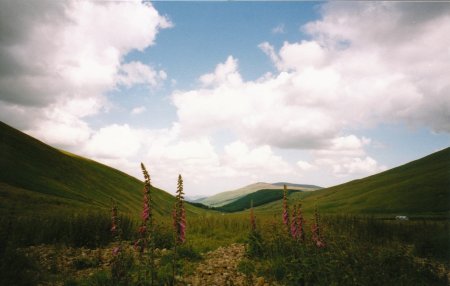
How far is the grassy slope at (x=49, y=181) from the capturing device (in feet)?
119

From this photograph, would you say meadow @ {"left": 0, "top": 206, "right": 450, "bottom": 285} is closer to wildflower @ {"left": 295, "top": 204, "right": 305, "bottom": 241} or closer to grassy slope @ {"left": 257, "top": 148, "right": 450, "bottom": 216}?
wildflower @ {"left": 295, "top": 204, "right": 305, "bottom": 241}

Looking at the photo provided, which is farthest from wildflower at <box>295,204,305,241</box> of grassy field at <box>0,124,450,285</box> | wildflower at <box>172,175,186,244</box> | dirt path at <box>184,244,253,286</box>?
wildflower at <box>172,175,186,244</box>

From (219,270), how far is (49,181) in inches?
2015

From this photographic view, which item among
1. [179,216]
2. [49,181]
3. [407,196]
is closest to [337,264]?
[179,216]

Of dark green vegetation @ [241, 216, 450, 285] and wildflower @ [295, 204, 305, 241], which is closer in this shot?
dark green vegetation @ [241, 216, 450, 285]

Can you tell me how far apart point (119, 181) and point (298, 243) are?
84084 millimetres

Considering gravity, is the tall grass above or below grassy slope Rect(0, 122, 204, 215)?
below

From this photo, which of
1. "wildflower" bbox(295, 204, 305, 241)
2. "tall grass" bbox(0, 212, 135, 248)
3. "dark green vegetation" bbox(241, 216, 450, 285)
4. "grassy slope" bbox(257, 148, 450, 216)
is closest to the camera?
"dark green vegetation" bbox(241, 216, 450, 285)

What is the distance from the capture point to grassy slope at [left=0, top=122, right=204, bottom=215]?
3627 centimetres

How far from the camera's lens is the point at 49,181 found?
50312mm

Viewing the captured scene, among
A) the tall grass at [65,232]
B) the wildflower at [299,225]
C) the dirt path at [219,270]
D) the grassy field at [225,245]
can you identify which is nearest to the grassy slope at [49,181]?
the grassy field at [225,245]

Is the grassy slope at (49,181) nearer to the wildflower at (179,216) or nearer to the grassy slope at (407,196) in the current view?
the wildflower at (179,216)

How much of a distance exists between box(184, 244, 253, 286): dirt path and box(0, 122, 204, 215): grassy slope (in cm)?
2348

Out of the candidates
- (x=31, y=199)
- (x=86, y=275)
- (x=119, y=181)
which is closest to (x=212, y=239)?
(x=86, y=275)
